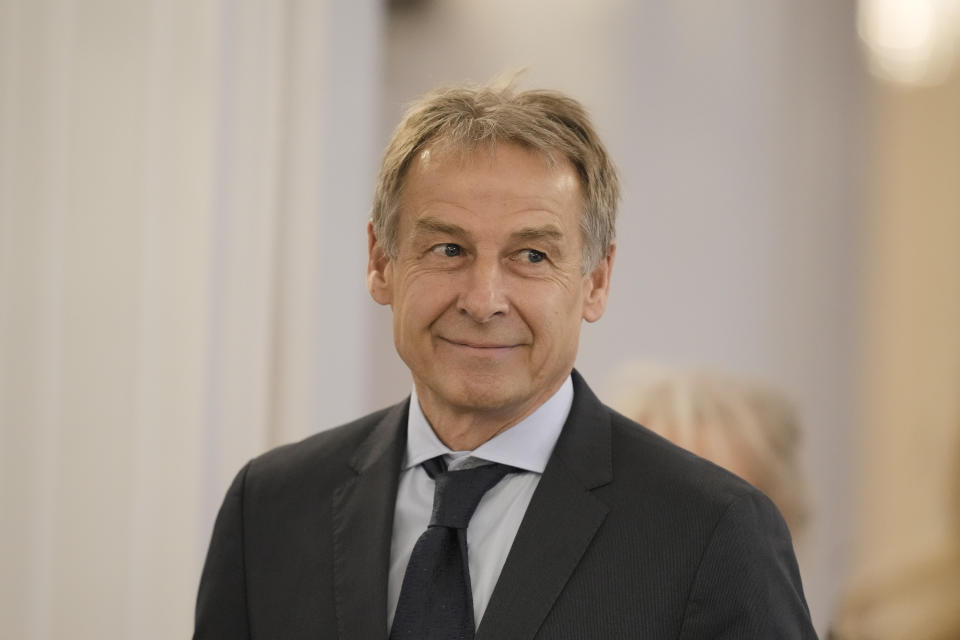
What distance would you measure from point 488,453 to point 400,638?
0.24m

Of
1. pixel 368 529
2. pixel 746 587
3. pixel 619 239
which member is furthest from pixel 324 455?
pixel 619 239

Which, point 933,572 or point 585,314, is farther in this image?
point 933,572

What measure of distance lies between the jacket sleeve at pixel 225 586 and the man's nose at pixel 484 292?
452mm

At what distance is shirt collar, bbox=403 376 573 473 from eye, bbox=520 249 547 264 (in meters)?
0.18

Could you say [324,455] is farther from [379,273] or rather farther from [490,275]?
[490,275]

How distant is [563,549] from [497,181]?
16.9 inches

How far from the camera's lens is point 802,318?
10.2ft

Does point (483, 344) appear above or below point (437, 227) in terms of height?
below

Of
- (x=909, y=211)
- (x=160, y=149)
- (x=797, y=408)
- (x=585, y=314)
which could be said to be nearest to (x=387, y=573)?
(x=585, y=314)

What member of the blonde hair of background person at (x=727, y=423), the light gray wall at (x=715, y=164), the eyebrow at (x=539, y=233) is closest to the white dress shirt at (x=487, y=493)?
the eyebrow at (x=539, y=233)

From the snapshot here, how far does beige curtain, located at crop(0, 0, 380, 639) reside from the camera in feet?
7.79

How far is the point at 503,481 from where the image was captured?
4.58ft

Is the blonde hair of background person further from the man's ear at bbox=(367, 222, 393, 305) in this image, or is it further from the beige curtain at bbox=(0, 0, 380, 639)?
the man's ear at bbox=(367, 222, 393, 305)

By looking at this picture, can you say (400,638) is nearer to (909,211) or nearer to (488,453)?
(488,453)
